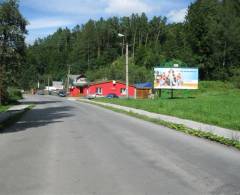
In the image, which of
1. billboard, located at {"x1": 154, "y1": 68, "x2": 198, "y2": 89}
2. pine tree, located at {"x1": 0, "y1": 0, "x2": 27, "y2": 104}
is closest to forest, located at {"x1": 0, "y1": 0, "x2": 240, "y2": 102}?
pine tree, located at {"x1": 0, "y1": 0, "x2": 27, "y2": 104}

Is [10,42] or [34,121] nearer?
[34,121]

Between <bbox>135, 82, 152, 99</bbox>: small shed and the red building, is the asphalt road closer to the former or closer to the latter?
<bbox>135, 82, 152, 99</bbox>: small shed

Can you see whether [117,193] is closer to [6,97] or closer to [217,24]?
[6,97]

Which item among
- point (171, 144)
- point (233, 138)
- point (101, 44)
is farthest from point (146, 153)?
point (101, 44)

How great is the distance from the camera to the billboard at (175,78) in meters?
58.5

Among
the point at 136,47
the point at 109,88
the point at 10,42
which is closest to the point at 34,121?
the point at 10,42

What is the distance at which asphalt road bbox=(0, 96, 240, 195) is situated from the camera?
787 cm

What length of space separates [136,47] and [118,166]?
137777mm

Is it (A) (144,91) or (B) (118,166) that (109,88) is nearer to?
(A) (144,91)

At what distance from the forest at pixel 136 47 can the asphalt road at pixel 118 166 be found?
43.0 meters

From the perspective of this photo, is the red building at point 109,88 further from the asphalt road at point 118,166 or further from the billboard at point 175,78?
the asphalt road at point 118,166

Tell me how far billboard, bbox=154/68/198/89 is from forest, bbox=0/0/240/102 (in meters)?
16.8

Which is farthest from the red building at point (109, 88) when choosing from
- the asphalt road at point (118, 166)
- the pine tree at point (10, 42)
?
the asphalt road at point (118, 166)

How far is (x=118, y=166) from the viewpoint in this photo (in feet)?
32.7
